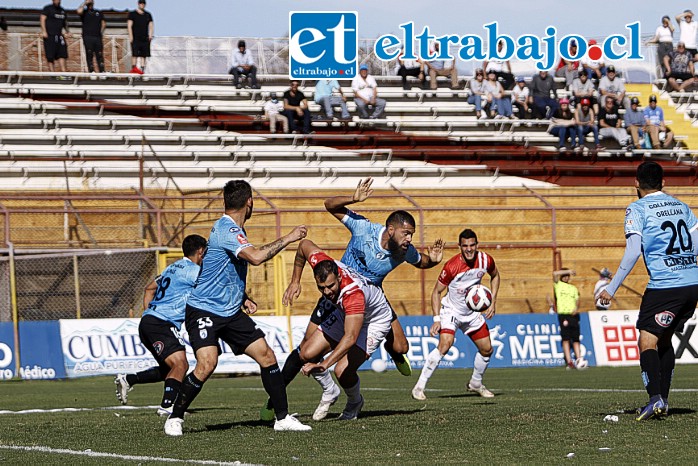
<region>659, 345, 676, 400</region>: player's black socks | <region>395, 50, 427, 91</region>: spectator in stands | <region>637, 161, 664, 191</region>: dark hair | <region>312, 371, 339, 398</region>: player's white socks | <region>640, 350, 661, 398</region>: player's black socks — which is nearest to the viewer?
<region>640, 350, 661, 398</region>: player's black socks

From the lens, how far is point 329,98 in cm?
3366

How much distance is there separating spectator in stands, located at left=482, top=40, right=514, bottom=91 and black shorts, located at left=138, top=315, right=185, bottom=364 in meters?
25.1

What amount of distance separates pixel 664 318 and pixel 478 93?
26023 millimetres

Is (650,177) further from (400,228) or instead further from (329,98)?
(329,98)

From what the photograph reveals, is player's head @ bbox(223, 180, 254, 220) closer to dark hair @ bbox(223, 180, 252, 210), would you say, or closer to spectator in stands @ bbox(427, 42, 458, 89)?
dark hair @ bbox(223, 180, 252, 210)

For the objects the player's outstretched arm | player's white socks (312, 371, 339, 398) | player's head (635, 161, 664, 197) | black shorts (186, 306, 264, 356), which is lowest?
player's white socks (312, 371, 339, 398)

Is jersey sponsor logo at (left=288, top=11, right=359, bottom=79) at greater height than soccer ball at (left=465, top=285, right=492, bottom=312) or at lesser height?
greater

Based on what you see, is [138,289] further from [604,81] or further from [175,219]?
[604,81]

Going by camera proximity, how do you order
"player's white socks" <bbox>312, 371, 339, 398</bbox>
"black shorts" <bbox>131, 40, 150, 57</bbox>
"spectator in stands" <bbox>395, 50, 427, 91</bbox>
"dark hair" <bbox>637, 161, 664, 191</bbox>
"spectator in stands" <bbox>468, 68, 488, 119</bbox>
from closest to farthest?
1. "dark hair" <bbox>637, 161, 664, 191</bbox>
2. "player's white socks" <bbox>312, 371, 339, 398</bbox>
3. "black shorts" <bbox>131, 40, 150, 57</bbox>
4. "spectator in stands" <bbox>468, 68, 488, 119</bbox>
5. "spectator in stands" <bbox>395, 50, 427, 91</bbox>

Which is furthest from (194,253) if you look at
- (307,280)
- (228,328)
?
(307,280)

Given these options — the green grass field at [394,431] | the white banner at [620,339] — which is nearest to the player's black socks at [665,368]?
the green grass field at [394,431]

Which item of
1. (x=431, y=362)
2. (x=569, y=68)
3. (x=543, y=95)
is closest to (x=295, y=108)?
(x=543, y=95)

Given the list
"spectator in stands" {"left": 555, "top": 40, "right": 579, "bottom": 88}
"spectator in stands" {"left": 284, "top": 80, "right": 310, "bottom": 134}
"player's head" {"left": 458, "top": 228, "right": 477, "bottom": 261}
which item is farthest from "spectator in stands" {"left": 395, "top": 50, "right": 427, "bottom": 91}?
"player's head" {"left": 458, "top": 228, "right": 477, "bottom": 261}

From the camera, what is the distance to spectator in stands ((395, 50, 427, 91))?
36250mm
